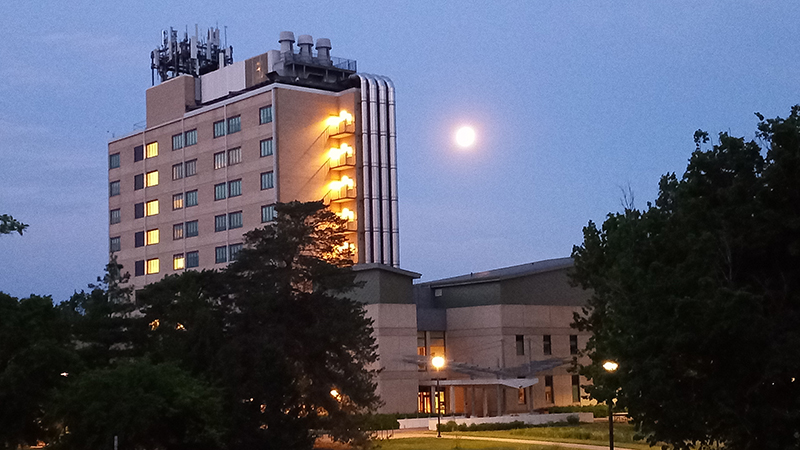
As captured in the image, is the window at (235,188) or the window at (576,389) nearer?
the window at (576,389)

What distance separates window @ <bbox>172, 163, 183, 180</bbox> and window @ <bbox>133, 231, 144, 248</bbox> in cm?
816

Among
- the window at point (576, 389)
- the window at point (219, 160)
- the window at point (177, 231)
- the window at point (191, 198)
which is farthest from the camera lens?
the window at point (177, 231)

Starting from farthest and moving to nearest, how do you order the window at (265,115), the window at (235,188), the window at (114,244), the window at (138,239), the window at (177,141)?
the window at (114,244)
the window at (138,239)
the window at (177,141)
the window at (235,188)
the window at (265,115)

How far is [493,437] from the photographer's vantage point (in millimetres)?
59531

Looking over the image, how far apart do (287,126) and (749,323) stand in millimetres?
72863

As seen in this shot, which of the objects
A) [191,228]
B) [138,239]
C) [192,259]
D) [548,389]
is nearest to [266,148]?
[191,228]

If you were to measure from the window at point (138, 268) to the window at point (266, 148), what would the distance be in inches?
884

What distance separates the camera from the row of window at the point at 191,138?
101m

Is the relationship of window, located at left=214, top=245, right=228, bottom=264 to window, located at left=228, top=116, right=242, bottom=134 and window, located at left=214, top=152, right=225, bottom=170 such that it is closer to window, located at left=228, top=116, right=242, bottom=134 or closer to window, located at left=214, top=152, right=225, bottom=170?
window, located at left=214, top=152, right=225, bottom=170

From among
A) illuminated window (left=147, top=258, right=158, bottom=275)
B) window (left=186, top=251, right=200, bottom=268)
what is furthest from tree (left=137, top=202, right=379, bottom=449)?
illuminated window (left=147, top=258, right=158, bottom=275)

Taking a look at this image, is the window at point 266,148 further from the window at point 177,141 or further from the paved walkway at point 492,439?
the paved walkway at point 492,439

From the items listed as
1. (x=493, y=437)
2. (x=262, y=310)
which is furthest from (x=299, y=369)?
(x=493, y=437)

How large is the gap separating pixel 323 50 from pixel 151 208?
25.4 metres

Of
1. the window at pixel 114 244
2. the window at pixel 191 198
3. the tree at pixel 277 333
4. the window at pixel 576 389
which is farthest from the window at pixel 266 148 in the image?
the tree at pixel 277 333
